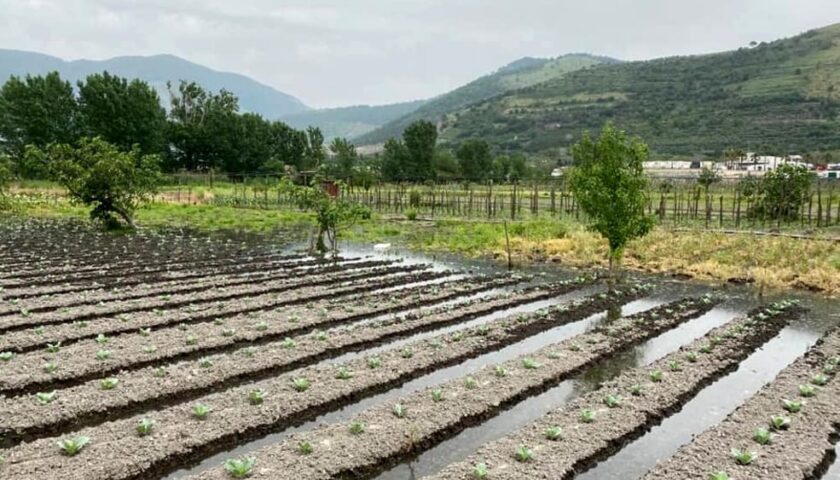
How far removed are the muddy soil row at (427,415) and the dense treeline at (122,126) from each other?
61.8m

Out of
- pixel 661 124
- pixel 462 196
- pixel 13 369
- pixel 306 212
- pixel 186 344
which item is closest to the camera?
pixel 13 369

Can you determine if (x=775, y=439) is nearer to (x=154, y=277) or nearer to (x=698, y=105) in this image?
(x=154, y=277)

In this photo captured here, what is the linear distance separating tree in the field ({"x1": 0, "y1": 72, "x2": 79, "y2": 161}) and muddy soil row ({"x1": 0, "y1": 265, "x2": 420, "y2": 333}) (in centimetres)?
5692

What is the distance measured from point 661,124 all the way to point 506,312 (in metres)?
111

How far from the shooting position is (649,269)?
2292 centimetres

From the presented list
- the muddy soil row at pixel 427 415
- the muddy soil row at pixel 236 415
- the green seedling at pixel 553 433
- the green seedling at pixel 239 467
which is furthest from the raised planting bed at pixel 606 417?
the muddy soil row at pixel 236 415

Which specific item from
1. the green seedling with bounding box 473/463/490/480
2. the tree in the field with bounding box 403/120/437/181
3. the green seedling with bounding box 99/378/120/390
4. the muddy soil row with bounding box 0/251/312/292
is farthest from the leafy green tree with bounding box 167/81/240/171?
the green seedling with bounding box 473/463/490/480

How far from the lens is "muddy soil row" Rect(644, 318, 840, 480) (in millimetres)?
7898

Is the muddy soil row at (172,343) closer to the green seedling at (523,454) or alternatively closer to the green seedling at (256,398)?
the green seedling at (256,398)

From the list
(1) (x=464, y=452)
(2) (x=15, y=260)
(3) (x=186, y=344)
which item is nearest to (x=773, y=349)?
(1) (x=464, y=452)

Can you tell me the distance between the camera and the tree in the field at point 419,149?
76812mm

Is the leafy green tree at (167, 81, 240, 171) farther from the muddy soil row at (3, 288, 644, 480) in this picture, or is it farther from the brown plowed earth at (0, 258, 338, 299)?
the muddy soil row at (3, 288, 644, 480)

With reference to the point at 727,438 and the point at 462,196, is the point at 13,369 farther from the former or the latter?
the point at 462,196

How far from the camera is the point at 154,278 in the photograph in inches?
773
